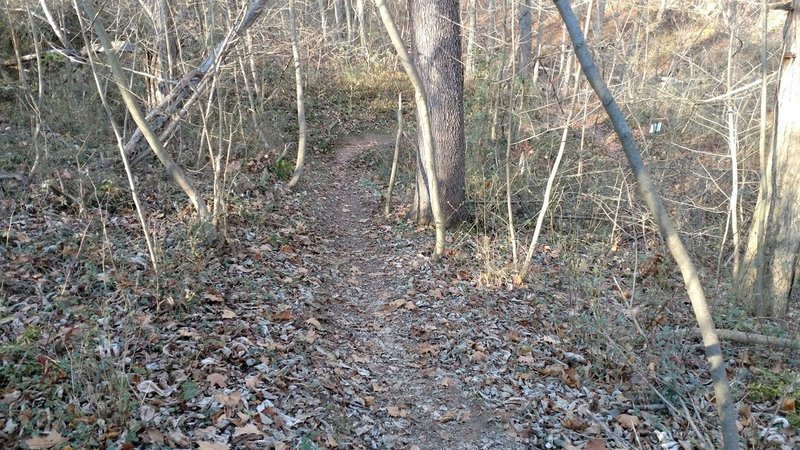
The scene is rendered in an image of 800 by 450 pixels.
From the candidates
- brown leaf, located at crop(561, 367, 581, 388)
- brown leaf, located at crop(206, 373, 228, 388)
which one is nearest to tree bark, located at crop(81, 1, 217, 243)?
brown leaf, located at crop(206, 373, 228, 388)

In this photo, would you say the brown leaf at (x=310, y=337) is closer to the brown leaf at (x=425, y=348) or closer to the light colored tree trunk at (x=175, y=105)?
the brown leaf at (x=425, y=348)

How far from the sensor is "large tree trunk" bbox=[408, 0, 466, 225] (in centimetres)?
802

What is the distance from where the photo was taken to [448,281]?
7.00 metres

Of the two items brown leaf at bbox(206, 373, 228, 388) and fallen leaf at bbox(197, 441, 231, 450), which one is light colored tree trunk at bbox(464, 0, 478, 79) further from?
fallen leaf at bbox(197, 441, 231, 450)

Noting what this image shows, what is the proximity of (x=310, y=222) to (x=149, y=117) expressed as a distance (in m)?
3.13

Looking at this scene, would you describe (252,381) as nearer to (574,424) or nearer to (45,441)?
(45,441)

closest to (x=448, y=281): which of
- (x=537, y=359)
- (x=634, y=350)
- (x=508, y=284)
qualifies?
(x=508, y=284)

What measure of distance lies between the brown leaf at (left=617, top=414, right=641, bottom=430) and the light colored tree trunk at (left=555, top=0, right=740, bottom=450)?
5.52 feet

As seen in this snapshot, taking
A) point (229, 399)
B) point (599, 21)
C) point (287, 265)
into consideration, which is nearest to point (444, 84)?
point (287, 265)

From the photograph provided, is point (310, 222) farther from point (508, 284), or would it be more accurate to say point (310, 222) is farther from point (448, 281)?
point (508, 284)

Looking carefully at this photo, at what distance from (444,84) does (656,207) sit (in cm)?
603

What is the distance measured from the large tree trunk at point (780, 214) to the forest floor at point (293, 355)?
1725 mm

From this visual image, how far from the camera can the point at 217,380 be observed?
165 inches

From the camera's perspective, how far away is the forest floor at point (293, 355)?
3.72 meters
